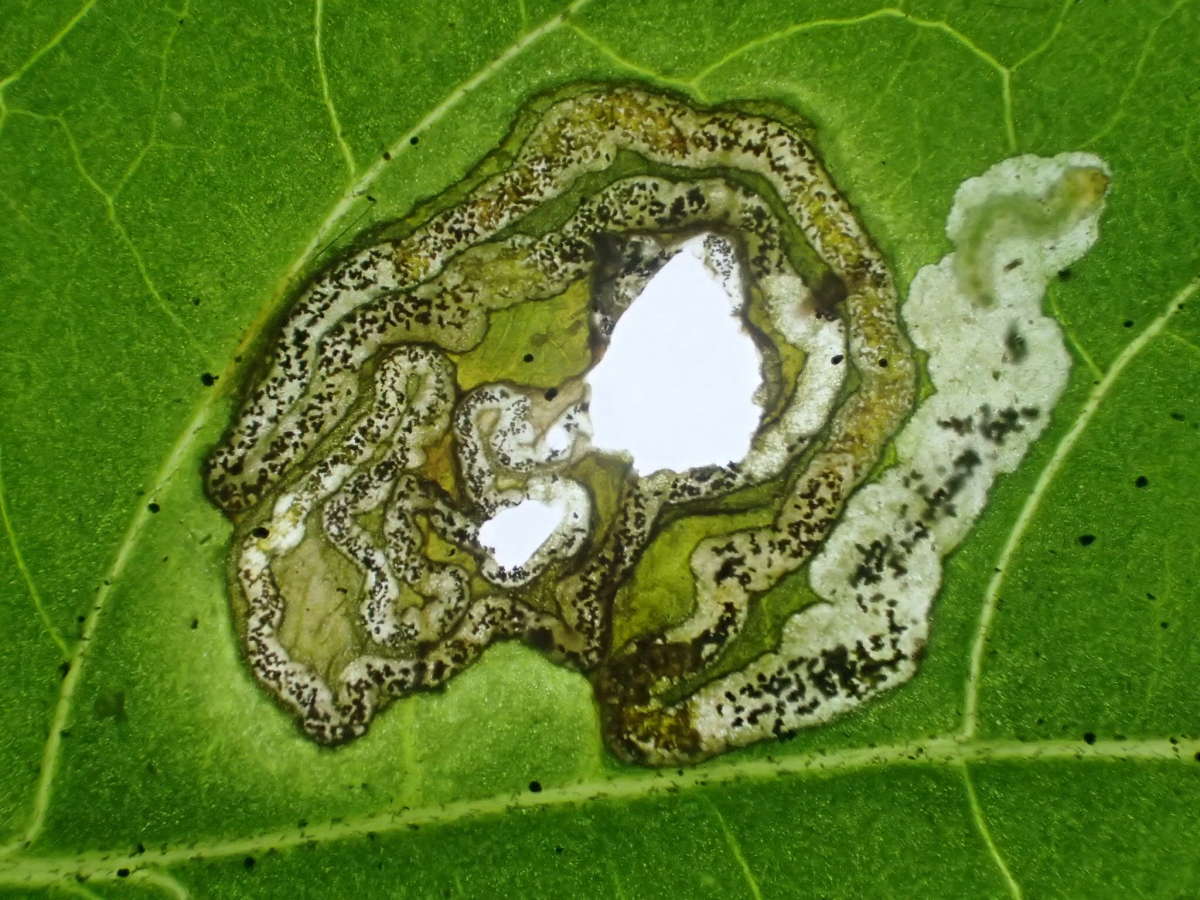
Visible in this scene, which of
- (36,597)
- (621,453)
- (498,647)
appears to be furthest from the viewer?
(621,453)

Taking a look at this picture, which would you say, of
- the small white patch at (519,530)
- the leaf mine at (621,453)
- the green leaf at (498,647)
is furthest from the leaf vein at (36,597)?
the small white patch at (519,530)

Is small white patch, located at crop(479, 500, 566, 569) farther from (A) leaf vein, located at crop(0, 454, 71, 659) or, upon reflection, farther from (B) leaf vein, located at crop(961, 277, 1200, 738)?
(B) leaf vein, located at crop(961, 277, 1200, 738)

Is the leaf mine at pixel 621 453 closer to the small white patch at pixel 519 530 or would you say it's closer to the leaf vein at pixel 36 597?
the small white patch at pixel 519 530

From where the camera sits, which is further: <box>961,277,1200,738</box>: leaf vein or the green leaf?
<box>961,277,1200,738</box>: leaf vein

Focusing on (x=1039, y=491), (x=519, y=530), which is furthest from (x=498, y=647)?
(x=1039, y=491)

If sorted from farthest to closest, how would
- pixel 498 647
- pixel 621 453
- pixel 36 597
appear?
pixel 621 453, pixel 498 647, pixel 36 597

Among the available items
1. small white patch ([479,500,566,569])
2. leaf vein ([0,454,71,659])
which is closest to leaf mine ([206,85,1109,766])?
small white patch ([479,500,566,569])

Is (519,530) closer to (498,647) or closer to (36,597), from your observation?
(498,647)

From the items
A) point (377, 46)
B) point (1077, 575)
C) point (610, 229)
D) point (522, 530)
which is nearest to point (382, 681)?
point (522, 530)

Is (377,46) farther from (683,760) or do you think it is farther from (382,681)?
(683,760)

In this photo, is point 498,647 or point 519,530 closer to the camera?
point 498,647
